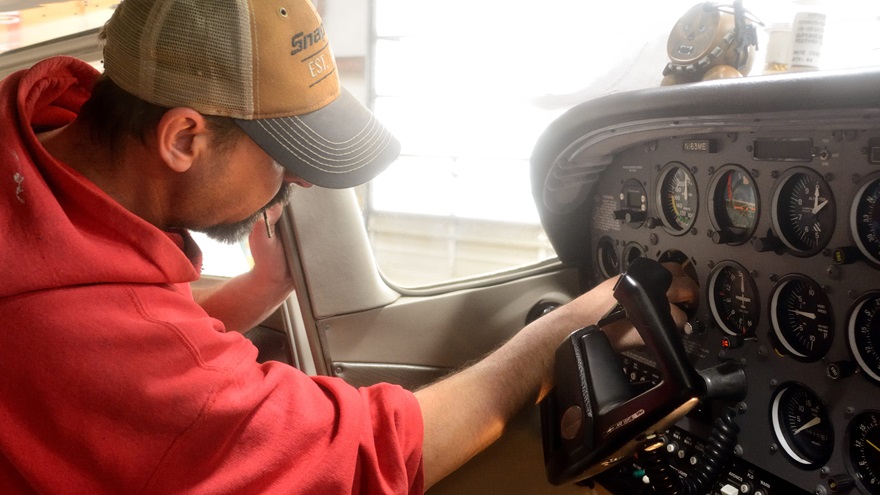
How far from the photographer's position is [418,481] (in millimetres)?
1296

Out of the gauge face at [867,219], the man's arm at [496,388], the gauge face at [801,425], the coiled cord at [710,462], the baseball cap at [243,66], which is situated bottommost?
the coiled cord at [710,462]

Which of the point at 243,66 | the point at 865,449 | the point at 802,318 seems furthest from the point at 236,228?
the point at 865,449

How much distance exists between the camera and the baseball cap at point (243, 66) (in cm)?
116

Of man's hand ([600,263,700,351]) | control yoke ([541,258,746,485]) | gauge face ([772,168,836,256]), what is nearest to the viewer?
control yoke ([541,258,746,485])

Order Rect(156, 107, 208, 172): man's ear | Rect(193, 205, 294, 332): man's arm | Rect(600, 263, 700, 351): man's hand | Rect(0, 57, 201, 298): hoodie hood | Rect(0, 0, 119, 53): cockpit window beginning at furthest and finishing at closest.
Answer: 1. Rect(0, 0, 119, 53): cockpit window
2. Rect(193, 205, 294, 332): man's arm
3. Rect(600, 263, 700, 351): man's hand
4. Rect(156, 107, 208, 172): man's ear
5. Rect(0, 57, 201, 298): hoodie hood

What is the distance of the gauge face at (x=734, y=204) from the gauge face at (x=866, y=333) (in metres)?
0.30

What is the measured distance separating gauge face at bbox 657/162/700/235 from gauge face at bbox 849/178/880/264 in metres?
0.44

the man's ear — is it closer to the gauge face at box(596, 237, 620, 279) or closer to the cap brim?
the cap brim

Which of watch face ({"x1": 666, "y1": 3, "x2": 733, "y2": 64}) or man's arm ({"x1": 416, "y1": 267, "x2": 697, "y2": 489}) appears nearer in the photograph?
man's arm ({"x1": 416, "y1": 267, "x2": 697, "y2": 489})

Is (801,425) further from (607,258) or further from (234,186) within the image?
(234,186)

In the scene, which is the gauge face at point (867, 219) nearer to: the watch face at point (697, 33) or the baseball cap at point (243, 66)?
the watch face at point (697, 33)

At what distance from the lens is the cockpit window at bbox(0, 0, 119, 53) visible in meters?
2.96

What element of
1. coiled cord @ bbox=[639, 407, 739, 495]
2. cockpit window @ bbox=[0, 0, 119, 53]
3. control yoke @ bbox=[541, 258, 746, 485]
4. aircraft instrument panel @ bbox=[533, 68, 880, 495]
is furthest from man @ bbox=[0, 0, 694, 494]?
cockpit window @ bbox=[0, 0, 119, 53]

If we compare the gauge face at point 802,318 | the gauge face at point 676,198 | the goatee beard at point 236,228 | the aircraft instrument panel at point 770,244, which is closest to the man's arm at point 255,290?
the goatee beard at point 236,228
